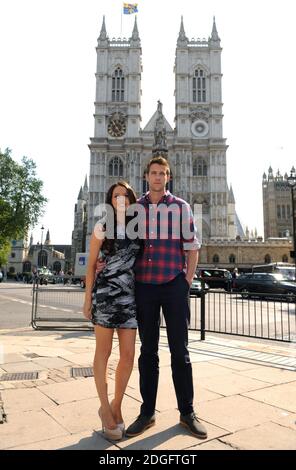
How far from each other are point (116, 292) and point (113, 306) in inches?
4.1

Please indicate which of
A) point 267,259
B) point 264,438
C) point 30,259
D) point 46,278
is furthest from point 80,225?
point 264,438

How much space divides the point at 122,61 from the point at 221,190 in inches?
993

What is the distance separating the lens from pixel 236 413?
9.80ft

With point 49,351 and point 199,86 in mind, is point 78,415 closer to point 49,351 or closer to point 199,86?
point 49,351

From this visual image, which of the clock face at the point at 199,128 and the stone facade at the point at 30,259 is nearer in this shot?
the clock face at the point at 199,128

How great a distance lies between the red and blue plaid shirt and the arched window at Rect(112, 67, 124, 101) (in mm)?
56368

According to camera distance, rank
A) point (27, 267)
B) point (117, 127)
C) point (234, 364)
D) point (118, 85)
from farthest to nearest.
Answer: point (27, 267), point (118, 85), point (117, 127), point (234, 364)

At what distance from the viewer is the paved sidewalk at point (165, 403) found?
97.4 inches

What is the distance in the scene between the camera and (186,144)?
5294 cm

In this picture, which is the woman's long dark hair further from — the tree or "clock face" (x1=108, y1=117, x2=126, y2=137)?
"clock face" (x1=108, y1=117, x2=126, y2=137)

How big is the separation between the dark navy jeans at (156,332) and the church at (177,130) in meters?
48.1

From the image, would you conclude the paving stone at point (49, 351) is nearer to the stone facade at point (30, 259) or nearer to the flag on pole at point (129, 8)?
the flag on pole at point (129, 8)

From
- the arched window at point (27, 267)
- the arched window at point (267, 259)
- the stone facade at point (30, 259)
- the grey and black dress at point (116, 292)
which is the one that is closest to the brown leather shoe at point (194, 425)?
the grey and black dress at point (116, 292)

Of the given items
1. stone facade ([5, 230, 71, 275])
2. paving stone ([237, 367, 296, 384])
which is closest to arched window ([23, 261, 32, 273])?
stone facade ([5, 230, 71, 275])
